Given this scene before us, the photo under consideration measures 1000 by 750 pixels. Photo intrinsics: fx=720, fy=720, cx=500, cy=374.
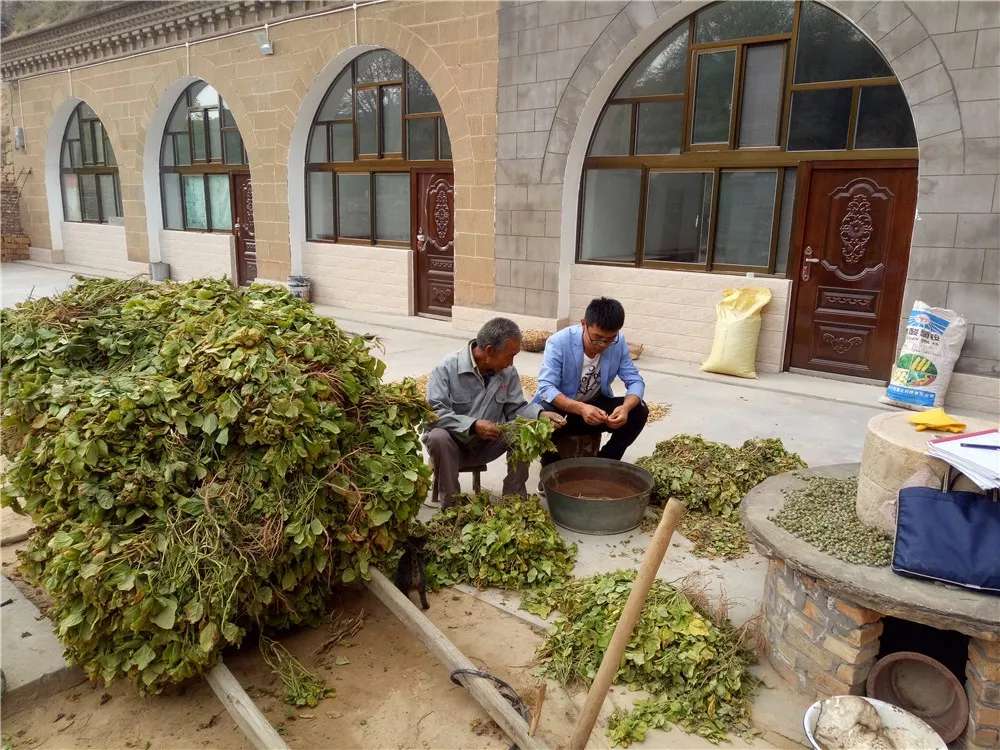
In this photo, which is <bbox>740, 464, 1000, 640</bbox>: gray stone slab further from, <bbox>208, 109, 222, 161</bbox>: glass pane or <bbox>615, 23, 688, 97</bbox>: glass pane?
<bbox>208, 109, 222, 161</bbox>: glass pane

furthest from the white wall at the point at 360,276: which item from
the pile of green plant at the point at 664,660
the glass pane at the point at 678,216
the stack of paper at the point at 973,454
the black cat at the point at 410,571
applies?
the stack of paper at the point at 973,454

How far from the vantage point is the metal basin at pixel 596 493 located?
13.3 feet

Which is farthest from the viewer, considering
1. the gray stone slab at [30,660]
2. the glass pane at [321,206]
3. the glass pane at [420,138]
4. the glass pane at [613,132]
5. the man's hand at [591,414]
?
the glass pane at [321,206]

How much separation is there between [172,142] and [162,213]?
5.03ft

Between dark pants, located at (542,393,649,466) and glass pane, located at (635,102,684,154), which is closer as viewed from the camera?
dark pants, located at (542,393,649,466)

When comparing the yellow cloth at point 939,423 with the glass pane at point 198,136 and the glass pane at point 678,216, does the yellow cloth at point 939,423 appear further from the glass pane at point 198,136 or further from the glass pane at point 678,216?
the glass pane at point 198,136

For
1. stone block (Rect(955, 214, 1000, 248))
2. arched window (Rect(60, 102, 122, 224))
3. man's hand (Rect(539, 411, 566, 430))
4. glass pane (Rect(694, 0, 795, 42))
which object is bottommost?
man's hand (Rect(539, 411, 566, 430))

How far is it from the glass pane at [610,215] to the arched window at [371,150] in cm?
244

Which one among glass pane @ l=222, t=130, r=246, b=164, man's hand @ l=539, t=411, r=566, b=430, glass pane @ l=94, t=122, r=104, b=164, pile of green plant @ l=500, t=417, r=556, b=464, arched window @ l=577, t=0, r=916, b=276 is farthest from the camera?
glass pane @ l=94, t=122, r=104, b=164

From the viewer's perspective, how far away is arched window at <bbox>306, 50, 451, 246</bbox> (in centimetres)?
1066

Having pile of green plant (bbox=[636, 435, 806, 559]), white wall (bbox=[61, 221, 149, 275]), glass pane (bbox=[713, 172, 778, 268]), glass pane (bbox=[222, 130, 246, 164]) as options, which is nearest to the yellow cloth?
pile of green plant (bbox=[636, 435, 806, 559])

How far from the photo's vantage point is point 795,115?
7.46m

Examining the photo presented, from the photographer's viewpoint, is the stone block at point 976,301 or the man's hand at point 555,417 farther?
the stone block at point 976,301

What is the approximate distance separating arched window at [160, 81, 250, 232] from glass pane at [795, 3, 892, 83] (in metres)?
10.0
